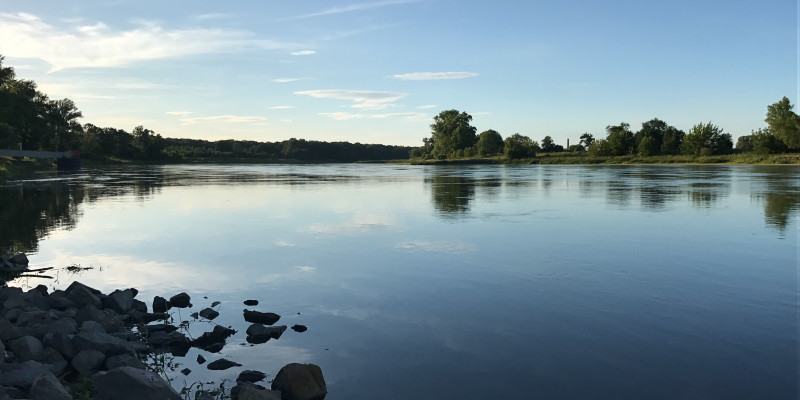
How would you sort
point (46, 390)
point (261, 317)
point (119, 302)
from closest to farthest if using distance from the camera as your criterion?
point (46, 390)
point (261, 317)
point (119, 302)

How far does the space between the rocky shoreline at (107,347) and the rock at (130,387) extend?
0.5 inches

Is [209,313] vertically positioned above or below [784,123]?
below

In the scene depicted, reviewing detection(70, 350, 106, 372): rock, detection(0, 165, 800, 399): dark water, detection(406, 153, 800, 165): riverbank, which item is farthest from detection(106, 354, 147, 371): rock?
detection(406, 153, 800, 165): riverbank

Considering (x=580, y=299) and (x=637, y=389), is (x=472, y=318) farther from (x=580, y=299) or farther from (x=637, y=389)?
(x=637, y=389)

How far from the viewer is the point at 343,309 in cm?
1261

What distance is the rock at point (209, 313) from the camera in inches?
473

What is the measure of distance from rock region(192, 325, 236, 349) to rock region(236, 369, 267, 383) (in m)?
1.81

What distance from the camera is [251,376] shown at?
8867 mm

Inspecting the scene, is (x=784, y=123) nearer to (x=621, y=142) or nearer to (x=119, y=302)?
(x=621, y=142)

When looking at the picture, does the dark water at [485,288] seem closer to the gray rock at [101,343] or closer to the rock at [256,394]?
the gray rock at [101,343]

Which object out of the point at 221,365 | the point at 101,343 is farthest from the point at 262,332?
the point at 101,343

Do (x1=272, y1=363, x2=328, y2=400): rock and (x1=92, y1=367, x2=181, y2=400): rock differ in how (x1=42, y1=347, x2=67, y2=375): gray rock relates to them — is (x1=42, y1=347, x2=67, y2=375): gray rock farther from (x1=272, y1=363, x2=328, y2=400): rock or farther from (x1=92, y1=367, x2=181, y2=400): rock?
(x1=272, y1=363, x2=328, y2=400): rock

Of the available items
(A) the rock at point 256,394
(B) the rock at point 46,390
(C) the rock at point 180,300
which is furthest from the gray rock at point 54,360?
(C) the rock at point 180,300

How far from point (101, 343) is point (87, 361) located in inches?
18.2
